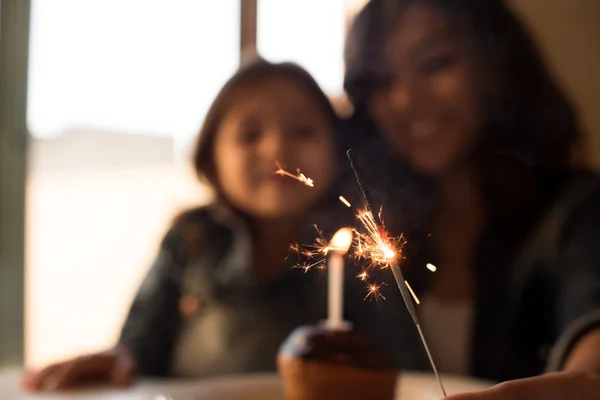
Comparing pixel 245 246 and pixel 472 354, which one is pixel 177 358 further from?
pixel 472 354

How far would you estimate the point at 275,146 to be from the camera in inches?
11.7

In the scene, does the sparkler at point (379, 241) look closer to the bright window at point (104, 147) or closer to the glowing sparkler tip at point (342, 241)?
the glowing sparkler tip at point (342, 241)

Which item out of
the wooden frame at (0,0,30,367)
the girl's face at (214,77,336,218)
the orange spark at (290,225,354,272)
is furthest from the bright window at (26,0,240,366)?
the orange spark at (290,225,354,272)

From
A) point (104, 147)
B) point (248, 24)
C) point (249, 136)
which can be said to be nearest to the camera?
point (249, 136)

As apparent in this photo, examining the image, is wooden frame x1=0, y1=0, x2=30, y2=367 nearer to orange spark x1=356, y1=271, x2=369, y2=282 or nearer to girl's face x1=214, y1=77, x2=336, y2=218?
girl's face x1=214, y1=77, x2=336, y2=218

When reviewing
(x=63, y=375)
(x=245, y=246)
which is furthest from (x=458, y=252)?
(x=63, y=375)

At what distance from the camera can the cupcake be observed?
0.30 metres

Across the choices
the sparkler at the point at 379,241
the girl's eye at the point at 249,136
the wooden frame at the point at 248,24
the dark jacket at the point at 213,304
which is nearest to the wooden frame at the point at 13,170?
the dark jacket at the point at 213,304

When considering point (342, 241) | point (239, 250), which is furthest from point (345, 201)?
point (239, 250)

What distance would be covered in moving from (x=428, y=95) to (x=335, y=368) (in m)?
0.17

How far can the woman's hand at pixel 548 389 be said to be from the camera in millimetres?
203

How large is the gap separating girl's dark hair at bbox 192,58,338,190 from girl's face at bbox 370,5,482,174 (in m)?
0.05

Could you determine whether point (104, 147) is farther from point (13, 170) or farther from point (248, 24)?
point (248, 24)

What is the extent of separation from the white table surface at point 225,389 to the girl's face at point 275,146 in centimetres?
11
